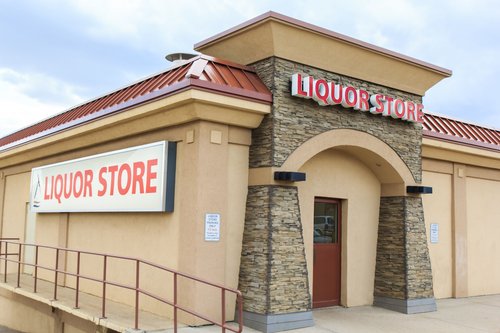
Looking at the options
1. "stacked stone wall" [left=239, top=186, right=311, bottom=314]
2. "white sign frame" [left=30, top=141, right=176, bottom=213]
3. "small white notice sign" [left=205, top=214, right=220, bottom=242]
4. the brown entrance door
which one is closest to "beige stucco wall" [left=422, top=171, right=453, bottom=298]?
the brown entrance door

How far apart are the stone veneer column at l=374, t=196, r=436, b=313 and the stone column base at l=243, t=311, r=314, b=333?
9.60ft

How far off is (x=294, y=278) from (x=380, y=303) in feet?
11.0

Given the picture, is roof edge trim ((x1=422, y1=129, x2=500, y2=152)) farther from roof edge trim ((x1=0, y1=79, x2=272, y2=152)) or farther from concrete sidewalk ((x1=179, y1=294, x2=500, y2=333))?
roof edge trim ((x1=0, y1=79, x2=272, y2=152))

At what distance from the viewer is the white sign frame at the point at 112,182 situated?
399 inches

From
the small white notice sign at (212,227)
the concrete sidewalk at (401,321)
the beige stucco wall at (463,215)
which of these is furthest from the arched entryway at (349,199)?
the small white notice sign at (212,227)

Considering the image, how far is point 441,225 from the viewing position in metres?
14.2

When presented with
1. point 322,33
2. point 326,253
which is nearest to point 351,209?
point 326,253

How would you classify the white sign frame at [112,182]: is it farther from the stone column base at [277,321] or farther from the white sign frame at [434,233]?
the white sign frame at [434,233]

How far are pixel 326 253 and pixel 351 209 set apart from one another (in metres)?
1.18

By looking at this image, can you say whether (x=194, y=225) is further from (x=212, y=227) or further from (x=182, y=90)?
(x=182, y=90)

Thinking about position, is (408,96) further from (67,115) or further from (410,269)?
(67,115)

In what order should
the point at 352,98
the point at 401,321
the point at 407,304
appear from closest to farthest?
the point at 401,321, the point at 352,98, the point at 407,304

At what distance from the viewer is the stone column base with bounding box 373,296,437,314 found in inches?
460

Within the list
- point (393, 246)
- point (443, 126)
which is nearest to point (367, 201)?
point (393, 246)
